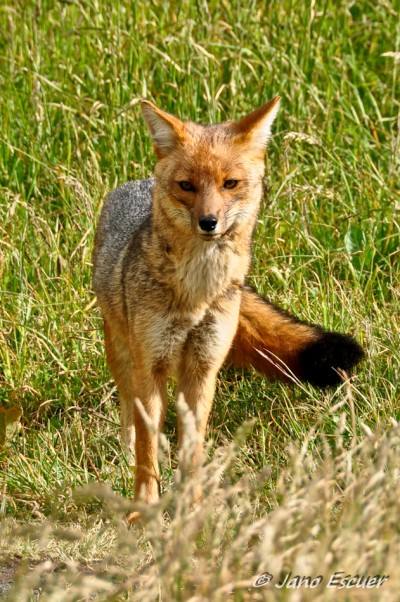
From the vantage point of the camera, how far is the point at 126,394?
495 centimetres

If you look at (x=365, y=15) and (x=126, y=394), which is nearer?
(x=126, y=394)

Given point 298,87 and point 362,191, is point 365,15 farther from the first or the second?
point 362,191

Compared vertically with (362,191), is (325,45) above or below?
above

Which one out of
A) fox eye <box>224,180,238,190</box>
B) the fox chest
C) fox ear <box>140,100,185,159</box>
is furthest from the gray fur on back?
fox eye <box>224,180,238,190</box>

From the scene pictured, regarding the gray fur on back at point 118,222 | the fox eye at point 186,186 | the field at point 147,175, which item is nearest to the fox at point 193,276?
the fox eye at point 186,186

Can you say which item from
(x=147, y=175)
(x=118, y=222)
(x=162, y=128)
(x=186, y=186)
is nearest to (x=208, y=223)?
(x=186, y=186)

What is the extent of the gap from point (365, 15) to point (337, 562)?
5.29 meters

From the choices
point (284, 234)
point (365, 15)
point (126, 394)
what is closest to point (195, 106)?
point (284, 234)

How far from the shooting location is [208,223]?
12.8ft

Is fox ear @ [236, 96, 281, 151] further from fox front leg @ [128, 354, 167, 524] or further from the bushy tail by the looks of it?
fox front leg @ [128, 354, 167, 524]

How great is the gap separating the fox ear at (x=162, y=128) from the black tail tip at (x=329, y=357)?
1068 millimetres

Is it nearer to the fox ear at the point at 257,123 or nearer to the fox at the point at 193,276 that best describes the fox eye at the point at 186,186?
the fox at the point at 193,276

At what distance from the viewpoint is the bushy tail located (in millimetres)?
4426

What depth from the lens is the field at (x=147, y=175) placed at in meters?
4.25
